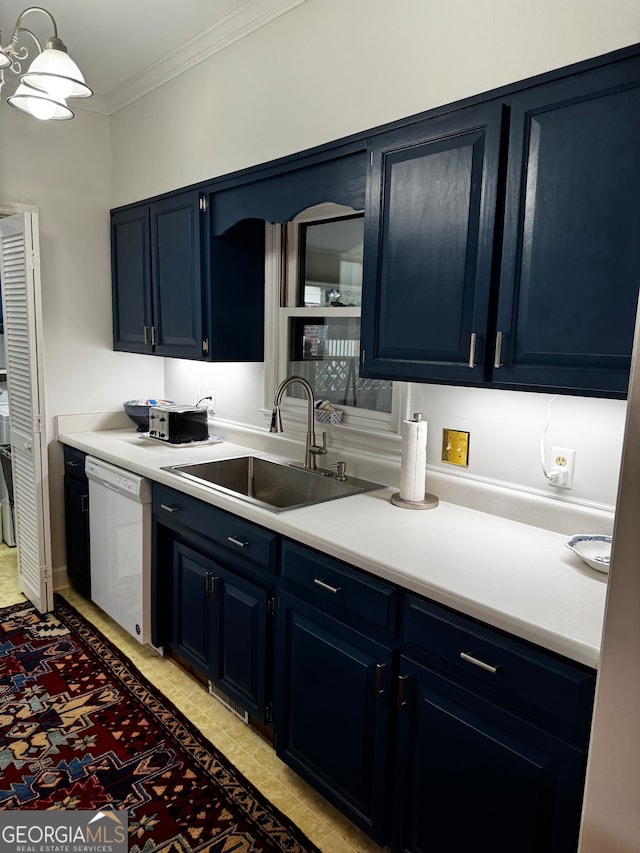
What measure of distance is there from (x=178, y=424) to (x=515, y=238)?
2.00m

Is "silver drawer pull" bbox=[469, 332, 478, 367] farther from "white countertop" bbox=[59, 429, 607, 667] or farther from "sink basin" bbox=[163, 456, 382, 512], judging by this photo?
"sink basin" bbox=[163, 456, 382, 512]

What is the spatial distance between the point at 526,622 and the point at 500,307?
0.83m

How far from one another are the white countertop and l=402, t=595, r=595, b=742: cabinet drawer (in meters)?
0.04

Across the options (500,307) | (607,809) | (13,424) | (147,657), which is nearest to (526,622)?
(607,809)

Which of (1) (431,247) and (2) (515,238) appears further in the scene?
(1) (431,247)

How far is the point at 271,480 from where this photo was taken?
275cm

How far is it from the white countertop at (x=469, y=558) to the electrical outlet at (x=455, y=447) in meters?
0.16

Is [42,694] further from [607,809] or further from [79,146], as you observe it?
[79,146]

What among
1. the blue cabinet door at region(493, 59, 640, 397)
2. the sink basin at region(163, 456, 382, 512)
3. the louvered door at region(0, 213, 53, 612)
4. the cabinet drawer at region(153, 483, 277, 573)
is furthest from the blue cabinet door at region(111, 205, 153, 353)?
the blue cabinet door at region(493, 59, 640, 397)

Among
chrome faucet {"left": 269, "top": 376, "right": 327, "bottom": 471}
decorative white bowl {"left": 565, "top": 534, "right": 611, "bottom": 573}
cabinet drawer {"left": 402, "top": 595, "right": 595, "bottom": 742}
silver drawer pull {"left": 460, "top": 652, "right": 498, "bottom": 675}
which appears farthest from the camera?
chrome faucet {"left": 269, "top": 376, "right": 327, "bottom": 471}

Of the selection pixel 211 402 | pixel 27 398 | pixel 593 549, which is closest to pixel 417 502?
pixel 593 549

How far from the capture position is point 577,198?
A: 57.1 inches

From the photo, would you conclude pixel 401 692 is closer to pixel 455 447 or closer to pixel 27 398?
pixel 455 447

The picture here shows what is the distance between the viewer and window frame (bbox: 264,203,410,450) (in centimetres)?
252
